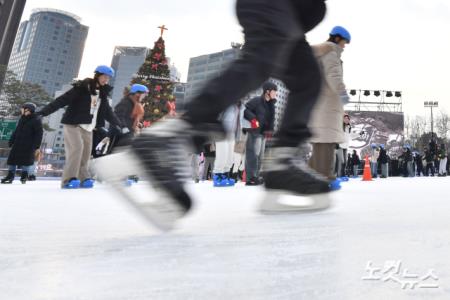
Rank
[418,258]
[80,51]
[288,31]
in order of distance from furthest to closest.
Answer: [80,51], [288,31], [418,258]

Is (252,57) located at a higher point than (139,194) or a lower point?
higher

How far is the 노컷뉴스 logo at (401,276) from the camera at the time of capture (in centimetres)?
57

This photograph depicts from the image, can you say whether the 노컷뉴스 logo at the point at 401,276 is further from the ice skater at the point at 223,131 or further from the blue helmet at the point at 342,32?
the blue helmet at the point at 342,32

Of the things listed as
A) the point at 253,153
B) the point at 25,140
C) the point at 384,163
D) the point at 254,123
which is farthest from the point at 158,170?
the point at 384,163

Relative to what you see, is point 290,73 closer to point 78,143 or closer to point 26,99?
point 78,143

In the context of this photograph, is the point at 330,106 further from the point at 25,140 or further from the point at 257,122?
the point at 25,140

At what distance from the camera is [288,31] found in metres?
0.97

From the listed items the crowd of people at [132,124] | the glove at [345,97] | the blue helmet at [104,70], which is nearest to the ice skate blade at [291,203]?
the crowd of people at [132,124]

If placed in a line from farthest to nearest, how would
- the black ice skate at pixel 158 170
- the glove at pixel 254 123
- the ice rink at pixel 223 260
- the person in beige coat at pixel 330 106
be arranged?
the glove at pixel 254 123
the person in beige coat at pixel 330 106
the black ice skate at pixel 158 170
the ice rink at pixel 223 260

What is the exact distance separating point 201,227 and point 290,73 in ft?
2.27

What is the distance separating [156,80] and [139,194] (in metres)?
22.7

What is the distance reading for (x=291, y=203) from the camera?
1.11 metres

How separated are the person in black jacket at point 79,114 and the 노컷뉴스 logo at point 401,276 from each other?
3106 millimetres

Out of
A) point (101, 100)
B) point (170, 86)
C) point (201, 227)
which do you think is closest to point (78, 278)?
point (201, 227)
